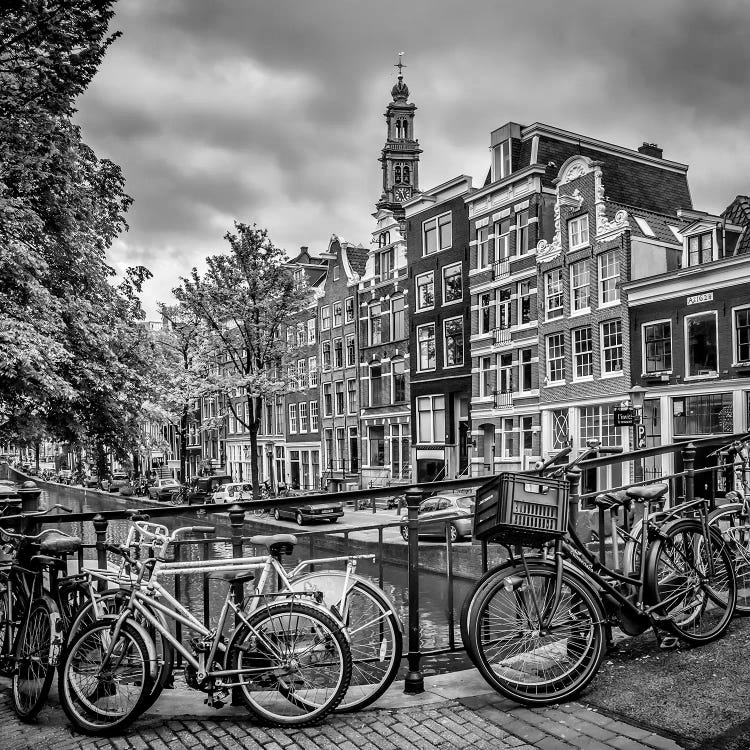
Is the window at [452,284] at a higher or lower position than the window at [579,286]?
higher

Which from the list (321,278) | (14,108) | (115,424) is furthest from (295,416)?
(14,108)

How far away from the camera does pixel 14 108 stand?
44.8 feet

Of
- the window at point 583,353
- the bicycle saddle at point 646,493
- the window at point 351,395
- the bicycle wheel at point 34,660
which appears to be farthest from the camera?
the window at point 351,395

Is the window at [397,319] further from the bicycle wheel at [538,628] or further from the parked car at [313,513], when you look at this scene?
the bicycle wheel at [538,628]

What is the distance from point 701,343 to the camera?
25422mm

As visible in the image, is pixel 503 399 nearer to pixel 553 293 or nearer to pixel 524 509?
pixel 553 293

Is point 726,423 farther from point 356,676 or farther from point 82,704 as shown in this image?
point 82,704

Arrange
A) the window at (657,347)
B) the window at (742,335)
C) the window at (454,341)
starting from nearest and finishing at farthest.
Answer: the window at (742,335)
the window at (657,347)
the window at (454,341)

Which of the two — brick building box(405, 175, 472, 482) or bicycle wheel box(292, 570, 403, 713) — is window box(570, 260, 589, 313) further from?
bicycle wheel box(292, 570, 403, 713)

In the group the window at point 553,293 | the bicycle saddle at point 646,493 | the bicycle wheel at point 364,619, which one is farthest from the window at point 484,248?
the bicycle wheel at point 364,619

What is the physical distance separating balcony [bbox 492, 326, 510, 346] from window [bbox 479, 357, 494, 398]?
1139 mm

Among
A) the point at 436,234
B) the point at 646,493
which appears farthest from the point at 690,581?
the point at 436,234

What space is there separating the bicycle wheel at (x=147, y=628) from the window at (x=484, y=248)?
104ft

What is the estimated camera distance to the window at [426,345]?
126 feet
